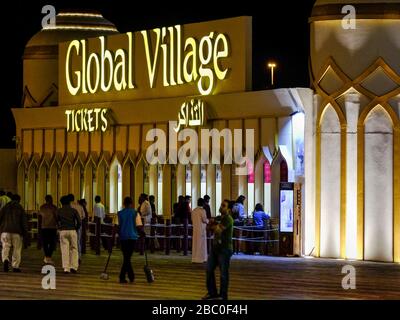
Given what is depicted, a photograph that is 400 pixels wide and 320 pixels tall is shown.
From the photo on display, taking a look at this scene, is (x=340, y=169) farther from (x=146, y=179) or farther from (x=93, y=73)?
(x=93, y=73)

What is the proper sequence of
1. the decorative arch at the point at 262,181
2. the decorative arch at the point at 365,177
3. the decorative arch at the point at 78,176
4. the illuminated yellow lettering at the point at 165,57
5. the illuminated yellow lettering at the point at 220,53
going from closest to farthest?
the decorative arch at the point at 365,177, the decorative arch at the point at 262,181, the illuminated yellow lettering at the point at 220,53, the illuminated yellow lettering at the point at 165,57, the decorative arch at the point at 78,176

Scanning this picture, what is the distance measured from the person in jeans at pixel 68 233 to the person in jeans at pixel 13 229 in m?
1.12

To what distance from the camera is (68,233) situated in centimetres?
3158

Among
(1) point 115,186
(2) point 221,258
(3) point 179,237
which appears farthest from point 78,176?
(2) point 221,258

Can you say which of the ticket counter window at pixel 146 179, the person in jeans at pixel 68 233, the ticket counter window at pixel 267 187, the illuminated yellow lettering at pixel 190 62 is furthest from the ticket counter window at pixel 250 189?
the person in jeans at pixel 68 233

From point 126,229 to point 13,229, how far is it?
4.42 m

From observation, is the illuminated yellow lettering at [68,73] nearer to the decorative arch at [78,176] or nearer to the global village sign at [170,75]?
the global village sign at [170,75]

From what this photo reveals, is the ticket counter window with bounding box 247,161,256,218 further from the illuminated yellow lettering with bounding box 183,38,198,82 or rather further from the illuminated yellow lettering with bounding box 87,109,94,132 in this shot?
the illuminated yellow lettering with bounding box 87,109,94,132

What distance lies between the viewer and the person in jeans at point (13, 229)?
3206 centimetres

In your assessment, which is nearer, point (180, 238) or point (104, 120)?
point (180, 238)

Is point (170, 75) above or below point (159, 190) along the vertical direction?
above

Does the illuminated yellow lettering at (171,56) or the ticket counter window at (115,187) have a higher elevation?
the illuminated yellow lettering at (171,56)

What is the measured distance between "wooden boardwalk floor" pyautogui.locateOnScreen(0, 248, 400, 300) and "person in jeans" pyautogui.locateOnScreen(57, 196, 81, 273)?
337mm

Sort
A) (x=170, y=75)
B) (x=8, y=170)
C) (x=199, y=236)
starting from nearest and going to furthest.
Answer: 1. (x=199, y=236)
2. (x=170, y=75)
3. (x=8, y=170)
